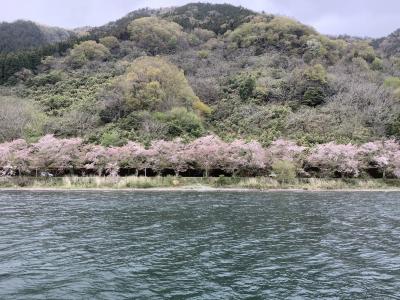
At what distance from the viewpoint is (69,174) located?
163 ft

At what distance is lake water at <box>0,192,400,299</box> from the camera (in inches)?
500

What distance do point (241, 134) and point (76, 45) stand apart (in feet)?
200

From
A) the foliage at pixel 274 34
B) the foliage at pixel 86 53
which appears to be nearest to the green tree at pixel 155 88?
the foliage at pixel 86 53

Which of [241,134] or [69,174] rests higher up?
[241,134]

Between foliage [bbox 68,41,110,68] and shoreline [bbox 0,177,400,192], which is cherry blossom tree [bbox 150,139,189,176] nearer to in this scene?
shoreline [bbox 0,177,400,192]

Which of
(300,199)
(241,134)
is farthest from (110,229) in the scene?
(241,134)

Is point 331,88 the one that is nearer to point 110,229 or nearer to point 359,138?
point 359,138

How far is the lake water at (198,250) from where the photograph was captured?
12688mm

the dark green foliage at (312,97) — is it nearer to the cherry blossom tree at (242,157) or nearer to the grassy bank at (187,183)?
the cherry blossom tree at (242,157)

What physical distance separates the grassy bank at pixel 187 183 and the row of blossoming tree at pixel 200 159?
1931 millimetres

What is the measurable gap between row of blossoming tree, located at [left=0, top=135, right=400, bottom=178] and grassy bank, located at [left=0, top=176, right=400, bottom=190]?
193 centimetres

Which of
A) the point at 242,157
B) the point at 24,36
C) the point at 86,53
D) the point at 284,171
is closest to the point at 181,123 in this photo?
the point at 242,157

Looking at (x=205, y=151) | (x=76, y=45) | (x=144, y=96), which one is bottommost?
(x=205, y=151)

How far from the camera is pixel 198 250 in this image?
17391 millimetres
